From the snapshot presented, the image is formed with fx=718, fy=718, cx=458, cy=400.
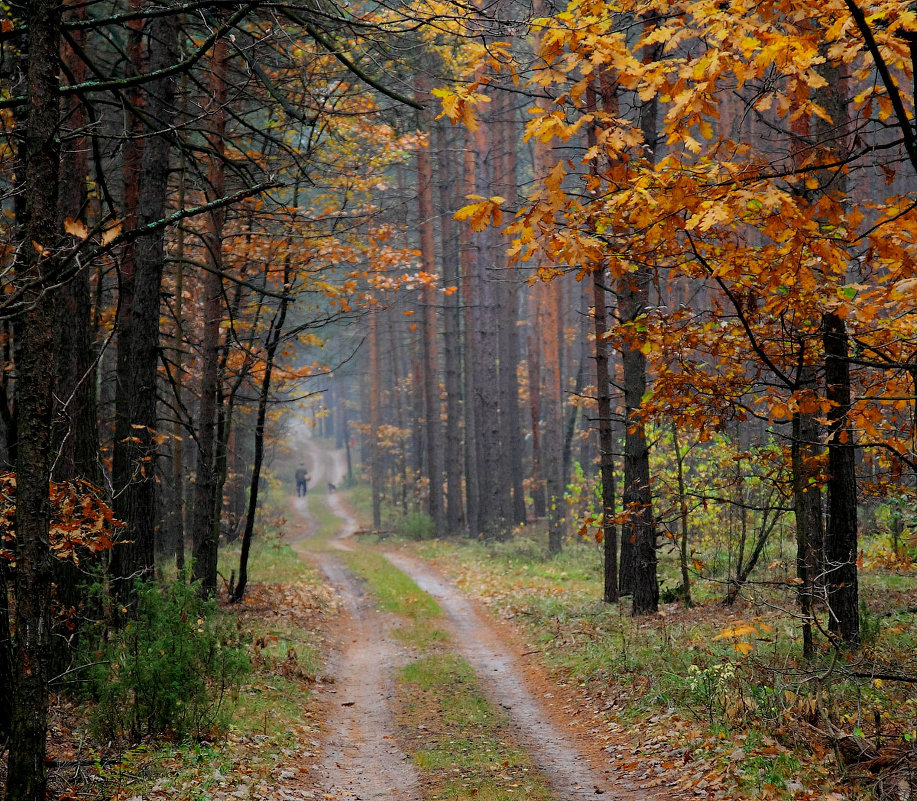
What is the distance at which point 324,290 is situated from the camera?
11039mm

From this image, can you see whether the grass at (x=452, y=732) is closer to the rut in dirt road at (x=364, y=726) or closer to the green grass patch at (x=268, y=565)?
the rut in dirt road at (x=364, y=726)

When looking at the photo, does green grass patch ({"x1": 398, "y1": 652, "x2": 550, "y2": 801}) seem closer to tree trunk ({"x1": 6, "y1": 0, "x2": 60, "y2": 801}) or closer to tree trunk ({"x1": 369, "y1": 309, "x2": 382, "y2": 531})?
tree trunk ({"x1": 6, "y1": 0, "x2": 60, "y2": 801})

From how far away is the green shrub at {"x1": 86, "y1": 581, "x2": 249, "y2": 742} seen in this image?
19.2 ft

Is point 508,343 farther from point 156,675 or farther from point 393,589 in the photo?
point 156,675

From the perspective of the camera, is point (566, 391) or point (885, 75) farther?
point (566, 391)

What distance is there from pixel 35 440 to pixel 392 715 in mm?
5753

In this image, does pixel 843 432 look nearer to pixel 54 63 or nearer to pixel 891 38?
pixel 891 38

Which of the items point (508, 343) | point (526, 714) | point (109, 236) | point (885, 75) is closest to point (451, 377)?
point (508, 343)

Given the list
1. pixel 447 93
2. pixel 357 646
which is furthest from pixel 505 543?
pixel 447 93

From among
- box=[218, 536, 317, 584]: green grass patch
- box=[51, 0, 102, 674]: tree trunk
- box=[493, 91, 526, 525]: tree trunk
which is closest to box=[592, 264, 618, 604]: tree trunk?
box=[51, 0, 102, 674]: tree trunk

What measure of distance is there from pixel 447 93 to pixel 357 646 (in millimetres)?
9408

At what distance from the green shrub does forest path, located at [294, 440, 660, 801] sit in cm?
132

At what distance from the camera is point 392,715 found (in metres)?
8.00

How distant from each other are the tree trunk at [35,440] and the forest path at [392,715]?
3.00 m
